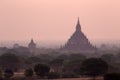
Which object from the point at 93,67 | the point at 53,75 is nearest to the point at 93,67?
the point at 93,67

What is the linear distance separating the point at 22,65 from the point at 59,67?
287 inches

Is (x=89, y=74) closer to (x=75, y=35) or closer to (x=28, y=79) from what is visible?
(x=28, y=79)

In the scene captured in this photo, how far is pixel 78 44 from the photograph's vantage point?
158000 millimetres

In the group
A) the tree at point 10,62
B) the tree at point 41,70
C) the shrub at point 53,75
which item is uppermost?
the tree at point 10,62

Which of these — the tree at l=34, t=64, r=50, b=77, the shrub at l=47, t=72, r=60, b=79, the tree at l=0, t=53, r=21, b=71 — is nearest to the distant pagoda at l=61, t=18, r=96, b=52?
the tree at l=0, t=53, r=21, b=71

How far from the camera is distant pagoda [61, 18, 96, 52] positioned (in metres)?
157

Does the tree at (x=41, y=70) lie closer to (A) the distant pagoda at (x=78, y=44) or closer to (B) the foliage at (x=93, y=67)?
(B) the foliage at (x=93, y=67)

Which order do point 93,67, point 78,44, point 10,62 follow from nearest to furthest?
point 93,67 < point 10,62 < point 78,44

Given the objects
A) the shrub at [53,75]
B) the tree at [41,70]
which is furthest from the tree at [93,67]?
the tree at [41,70]

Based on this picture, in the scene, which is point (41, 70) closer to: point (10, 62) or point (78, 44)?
point (10, 62)

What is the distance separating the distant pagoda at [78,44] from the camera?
156750 mm

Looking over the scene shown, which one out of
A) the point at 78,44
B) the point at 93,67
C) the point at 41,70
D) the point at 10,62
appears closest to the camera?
the point at 93,67

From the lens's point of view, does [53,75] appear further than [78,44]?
No

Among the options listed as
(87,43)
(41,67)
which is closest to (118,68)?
(41,67)
